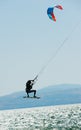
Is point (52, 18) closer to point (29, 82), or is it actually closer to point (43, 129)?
point (29, 82)

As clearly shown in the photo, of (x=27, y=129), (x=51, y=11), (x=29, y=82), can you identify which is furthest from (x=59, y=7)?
(x=27, y=129)

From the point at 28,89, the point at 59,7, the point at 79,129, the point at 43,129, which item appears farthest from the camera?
the point at 43,129

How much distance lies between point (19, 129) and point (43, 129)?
4.95 m

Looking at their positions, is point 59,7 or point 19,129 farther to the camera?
point 19,129

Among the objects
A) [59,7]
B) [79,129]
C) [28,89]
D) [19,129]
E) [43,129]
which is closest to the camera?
[28,89]

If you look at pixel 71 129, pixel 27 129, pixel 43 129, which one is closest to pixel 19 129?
pixel 27 129

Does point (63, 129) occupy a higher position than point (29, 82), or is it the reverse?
point (29, 82)

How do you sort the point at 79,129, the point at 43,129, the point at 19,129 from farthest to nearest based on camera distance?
the point at 19,129 < the point at 43,129 < the point at 79,129

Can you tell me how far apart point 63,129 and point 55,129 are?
126cm

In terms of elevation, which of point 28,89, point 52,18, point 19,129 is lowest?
point 19,129

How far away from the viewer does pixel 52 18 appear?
146 ft

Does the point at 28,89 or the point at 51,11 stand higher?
the point at 51,11

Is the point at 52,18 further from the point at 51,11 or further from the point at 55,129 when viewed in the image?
the point at 55,129

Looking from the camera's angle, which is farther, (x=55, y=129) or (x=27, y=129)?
(x=27, y=129)
